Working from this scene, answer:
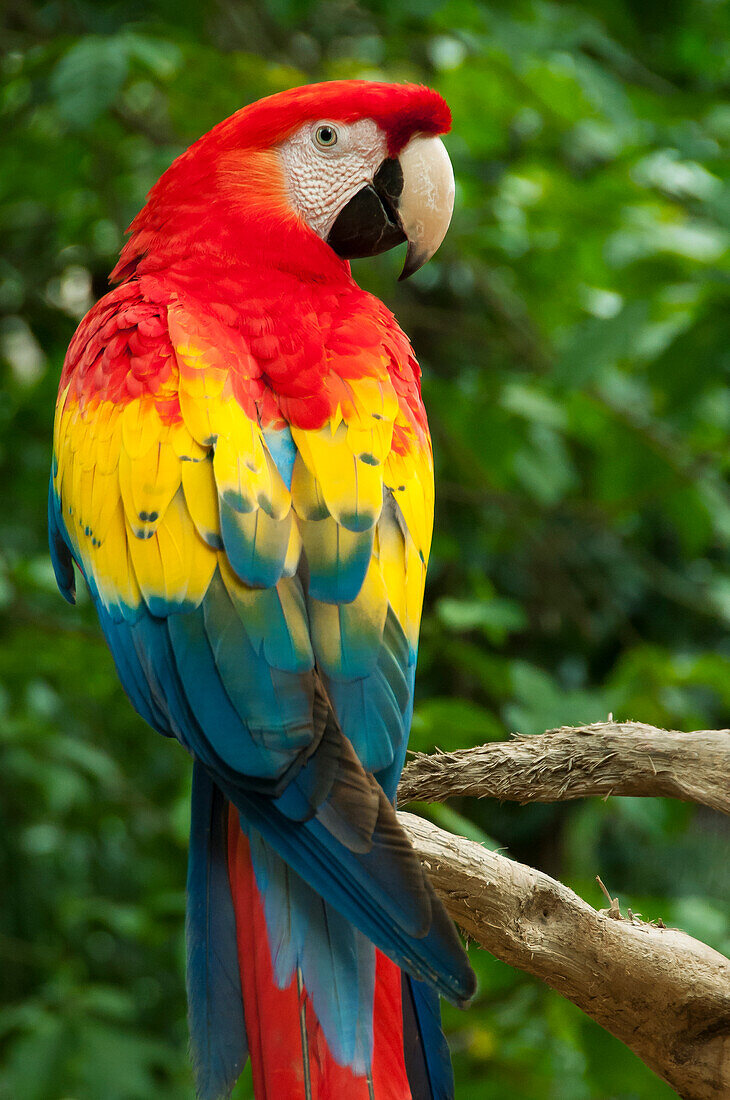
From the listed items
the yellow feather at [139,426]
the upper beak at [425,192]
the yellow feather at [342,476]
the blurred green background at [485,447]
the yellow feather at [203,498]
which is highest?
the upper beak at [425,192]

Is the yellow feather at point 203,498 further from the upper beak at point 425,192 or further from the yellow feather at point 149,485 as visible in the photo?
the upper beak at point 425,192

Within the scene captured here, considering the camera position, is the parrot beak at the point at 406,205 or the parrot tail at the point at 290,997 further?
the parrot beak at the point at 406,205

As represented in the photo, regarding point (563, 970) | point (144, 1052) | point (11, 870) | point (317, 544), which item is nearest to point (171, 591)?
point (317, 544)

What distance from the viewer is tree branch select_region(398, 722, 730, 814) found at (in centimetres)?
76

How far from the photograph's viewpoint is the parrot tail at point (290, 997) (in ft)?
2.41

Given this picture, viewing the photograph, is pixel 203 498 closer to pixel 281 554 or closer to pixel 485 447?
pixel 281 554

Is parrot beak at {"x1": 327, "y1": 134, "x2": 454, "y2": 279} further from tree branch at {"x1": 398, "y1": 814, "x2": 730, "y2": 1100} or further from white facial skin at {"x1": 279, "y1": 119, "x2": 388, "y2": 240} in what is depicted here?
tree branch at {"x1": 398, "y1": 814, "x2": 730, "y2": 1100}

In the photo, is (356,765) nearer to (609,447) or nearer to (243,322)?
(243,322)

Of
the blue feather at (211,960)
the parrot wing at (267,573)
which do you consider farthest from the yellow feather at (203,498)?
the blue feather at (211,960)

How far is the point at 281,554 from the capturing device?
2.67 ft

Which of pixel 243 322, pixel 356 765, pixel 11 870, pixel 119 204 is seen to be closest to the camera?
pixel 356 765

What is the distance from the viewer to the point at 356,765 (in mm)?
732

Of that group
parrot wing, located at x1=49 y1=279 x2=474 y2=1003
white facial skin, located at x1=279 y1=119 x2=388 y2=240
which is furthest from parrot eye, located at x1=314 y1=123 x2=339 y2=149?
parrot wing, located at x1=49 y1=279 x2=474 y2=1003

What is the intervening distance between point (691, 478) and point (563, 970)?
1.04 m
